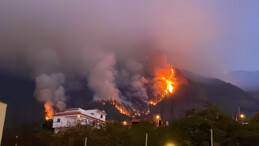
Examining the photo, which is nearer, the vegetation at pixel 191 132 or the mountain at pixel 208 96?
the vegetation at pixel 191 132

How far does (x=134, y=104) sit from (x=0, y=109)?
8048cm

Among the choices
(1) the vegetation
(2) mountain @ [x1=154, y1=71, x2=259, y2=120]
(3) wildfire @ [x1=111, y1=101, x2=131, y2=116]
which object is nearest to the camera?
(1) the vegetation

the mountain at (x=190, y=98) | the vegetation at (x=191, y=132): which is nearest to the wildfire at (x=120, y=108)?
the mountain at (x=190, y=98)

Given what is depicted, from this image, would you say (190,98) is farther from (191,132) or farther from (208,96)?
(191,132)

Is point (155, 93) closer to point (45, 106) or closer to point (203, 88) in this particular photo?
point (45, 106)

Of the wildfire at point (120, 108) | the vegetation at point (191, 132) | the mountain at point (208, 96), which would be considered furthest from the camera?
the mountain at point (208, 96)

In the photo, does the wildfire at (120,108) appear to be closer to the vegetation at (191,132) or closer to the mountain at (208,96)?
the mountain at (208,96)

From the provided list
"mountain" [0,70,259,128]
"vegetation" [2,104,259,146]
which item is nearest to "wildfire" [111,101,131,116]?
"mountain" [0,70,259,128]

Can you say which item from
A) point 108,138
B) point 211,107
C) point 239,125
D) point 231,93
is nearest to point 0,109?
point 108,138

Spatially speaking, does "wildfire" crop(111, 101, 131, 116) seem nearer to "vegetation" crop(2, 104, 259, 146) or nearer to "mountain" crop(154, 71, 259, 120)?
"mountain" crop(154, 71, 259, 120)

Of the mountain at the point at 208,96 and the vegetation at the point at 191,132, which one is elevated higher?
the mountain at the point at 208,96

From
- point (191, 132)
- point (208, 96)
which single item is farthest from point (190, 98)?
point (191, 132)

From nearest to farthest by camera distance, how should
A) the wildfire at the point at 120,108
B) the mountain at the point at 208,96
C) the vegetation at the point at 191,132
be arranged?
the vegetation at the point at 191,132 → the wildfire at the point at 120,108 → the mountain at the point at 208,96

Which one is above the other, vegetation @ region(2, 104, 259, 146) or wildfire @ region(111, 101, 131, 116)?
wildfire @ region(111, 101, 131, 116)
